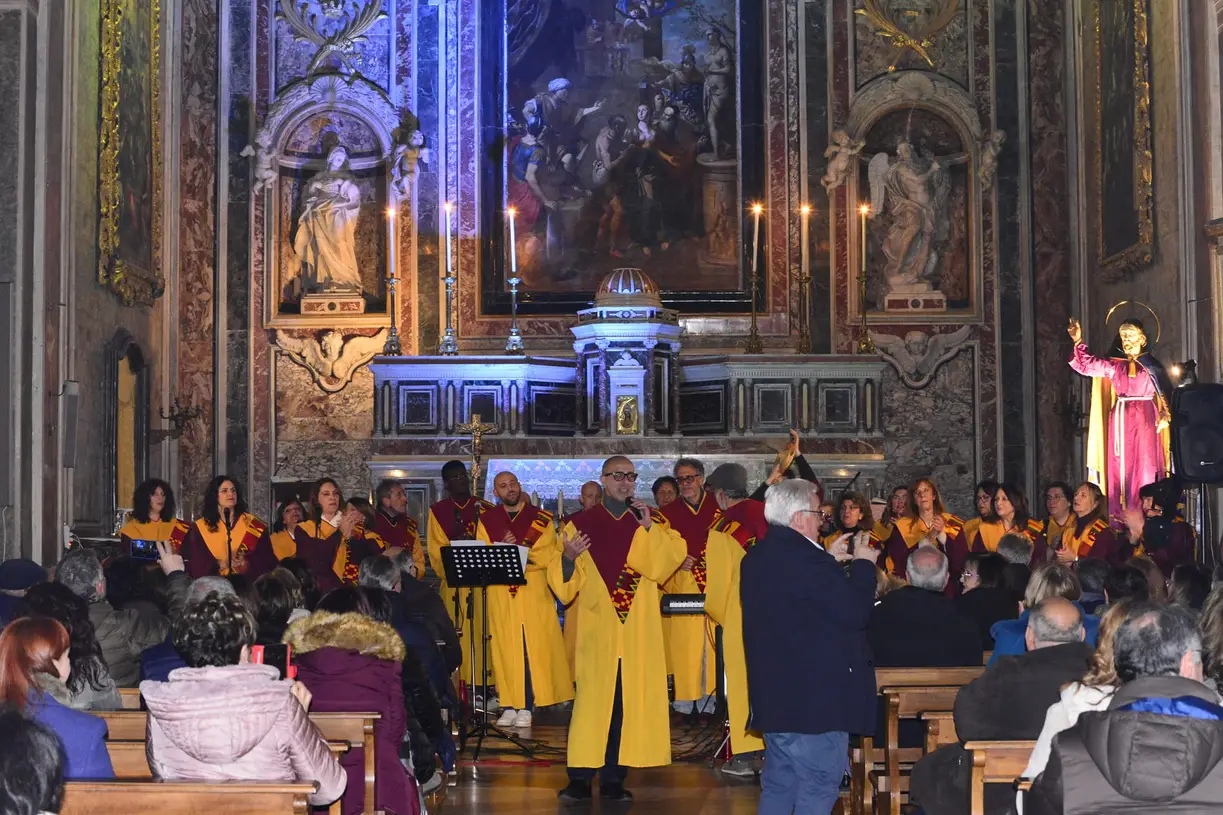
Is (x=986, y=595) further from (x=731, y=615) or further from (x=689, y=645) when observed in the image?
(x=689, y=645)

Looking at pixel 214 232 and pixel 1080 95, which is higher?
pixel 1080 95

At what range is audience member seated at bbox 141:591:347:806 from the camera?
568 centimetres

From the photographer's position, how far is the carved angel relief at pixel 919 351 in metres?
19.7

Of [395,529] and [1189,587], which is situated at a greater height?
[395,529]

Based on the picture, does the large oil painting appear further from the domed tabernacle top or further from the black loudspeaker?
the black loudspeaker

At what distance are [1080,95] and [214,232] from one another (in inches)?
398

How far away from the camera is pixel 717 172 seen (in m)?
20.0

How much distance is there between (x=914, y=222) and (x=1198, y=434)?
8.26m

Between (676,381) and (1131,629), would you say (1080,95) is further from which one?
(1131,629)

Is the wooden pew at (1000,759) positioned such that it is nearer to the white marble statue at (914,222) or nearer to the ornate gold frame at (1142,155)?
the ornate gold frame at (1142,155)

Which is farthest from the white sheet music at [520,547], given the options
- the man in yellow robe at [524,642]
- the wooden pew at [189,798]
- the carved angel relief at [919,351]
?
the carved angel relief at [919,351]

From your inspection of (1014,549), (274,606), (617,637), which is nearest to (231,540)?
(617,637)

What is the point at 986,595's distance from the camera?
9.45m

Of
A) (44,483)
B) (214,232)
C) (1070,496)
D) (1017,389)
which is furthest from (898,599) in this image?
(214,232)
